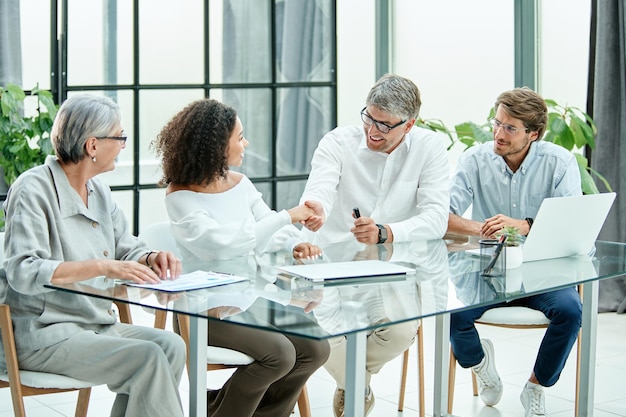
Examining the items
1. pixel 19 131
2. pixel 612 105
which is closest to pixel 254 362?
pixel 19 131

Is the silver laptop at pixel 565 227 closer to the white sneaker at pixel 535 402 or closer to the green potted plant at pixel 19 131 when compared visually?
the white sneaker at pixel 535 402

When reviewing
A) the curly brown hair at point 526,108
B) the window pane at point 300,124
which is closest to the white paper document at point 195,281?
the curly brown hair at point 526,108

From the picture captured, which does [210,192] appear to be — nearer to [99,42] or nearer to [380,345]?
[380,345]

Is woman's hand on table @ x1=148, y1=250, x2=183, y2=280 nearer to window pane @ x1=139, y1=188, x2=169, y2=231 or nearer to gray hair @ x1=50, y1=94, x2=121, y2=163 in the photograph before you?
gray hair @ x1=50, y1=94, x2=121, y2=163

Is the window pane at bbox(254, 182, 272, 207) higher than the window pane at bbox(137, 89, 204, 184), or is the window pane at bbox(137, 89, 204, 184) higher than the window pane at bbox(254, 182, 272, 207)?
the window pane at bbox(137, 89, 204, 184)

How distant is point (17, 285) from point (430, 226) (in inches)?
60.0

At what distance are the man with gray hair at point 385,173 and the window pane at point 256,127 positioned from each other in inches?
79.9

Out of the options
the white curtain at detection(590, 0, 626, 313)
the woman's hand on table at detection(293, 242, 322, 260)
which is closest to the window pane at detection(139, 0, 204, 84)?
the white curtain at detection(590, 0, 626, 313)

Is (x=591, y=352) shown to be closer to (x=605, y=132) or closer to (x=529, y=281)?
(x=529, y=281)

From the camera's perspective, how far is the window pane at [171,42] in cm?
539

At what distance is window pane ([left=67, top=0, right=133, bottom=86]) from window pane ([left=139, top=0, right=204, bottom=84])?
94 millimetres

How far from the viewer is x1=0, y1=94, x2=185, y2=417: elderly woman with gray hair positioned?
2.49 meters

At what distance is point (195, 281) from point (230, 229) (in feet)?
1.50

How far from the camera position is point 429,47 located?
648 centimetres
